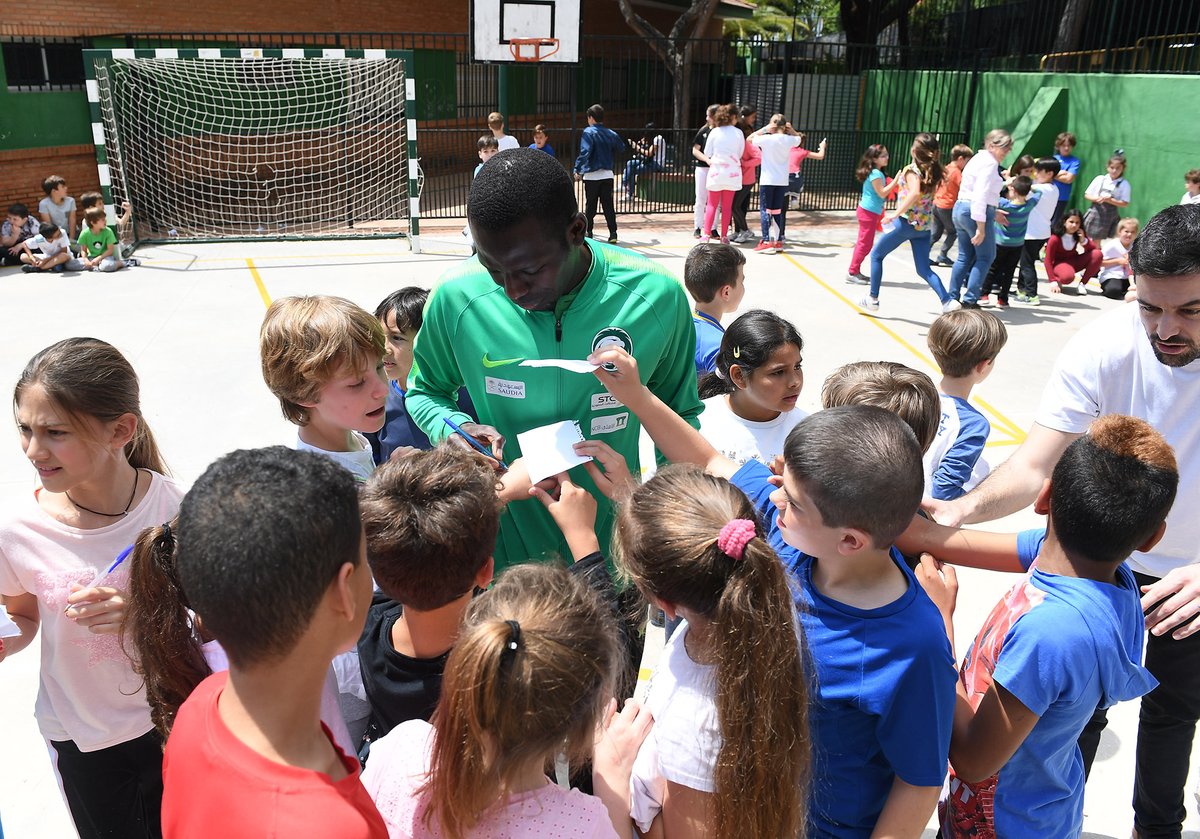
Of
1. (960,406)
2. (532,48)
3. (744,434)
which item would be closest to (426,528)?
(744,434)

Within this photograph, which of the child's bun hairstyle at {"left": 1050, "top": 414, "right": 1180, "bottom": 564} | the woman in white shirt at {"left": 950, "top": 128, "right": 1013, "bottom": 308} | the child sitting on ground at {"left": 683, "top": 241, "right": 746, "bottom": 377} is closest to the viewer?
the child's bun hairstyle at {"left": 1050, "top": 414, "right": 1180, "bottom": 564}

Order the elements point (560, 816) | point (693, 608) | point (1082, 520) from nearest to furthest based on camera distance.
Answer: point (560, 816)
point (693, 608)
point (1082, 520)

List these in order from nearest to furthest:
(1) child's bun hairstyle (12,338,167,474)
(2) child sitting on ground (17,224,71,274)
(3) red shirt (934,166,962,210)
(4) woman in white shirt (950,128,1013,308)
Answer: (1) child's bun hairstyle (12,338,167,474) → (4) woman in white shirt (950,128,1013,308) → (3) red shirt (934,166,962,210) → (2) child sitting on ground (17,224,71,274)

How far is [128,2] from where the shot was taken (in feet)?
50.0

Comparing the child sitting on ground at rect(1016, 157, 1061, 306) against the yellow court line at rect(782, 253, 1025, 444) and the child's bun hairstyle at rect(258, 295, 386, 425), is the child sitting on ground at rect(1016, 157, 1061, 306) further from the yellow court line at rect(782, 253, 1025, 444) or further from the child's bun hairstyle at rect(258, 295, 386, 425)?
the child's bun hairstyle at rect(258, 295, 386, 425)

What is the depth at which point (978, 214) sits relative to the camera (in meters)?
9.02

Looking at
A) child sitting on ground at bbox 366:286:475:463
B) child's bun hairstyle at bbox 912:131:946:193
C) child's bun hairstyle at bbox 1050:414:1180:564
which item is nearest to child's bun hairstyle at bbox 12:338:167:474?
child sitting on ground at bbox 366:286:475:463

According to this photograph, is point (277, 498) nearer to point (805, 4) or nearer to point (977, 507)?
point (977, 507)

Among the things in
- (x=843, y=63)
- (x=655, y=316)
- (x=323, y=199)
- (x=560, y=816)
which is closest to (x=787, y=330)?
(x=655, y=316)

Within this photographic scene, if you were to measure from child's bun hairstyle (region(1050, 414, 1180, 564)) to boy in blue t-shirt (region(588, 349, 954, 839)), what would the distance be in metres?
0.45

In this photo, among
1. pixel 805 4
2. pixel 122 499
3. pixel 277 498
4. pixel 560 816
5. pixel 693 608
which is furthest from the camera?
pixel 805 4

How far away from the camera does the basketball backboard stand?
12.5 meters

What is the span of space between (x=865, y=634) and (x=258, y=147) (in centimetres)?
1658

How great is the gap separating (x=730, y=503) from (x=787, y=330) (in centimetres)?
159
